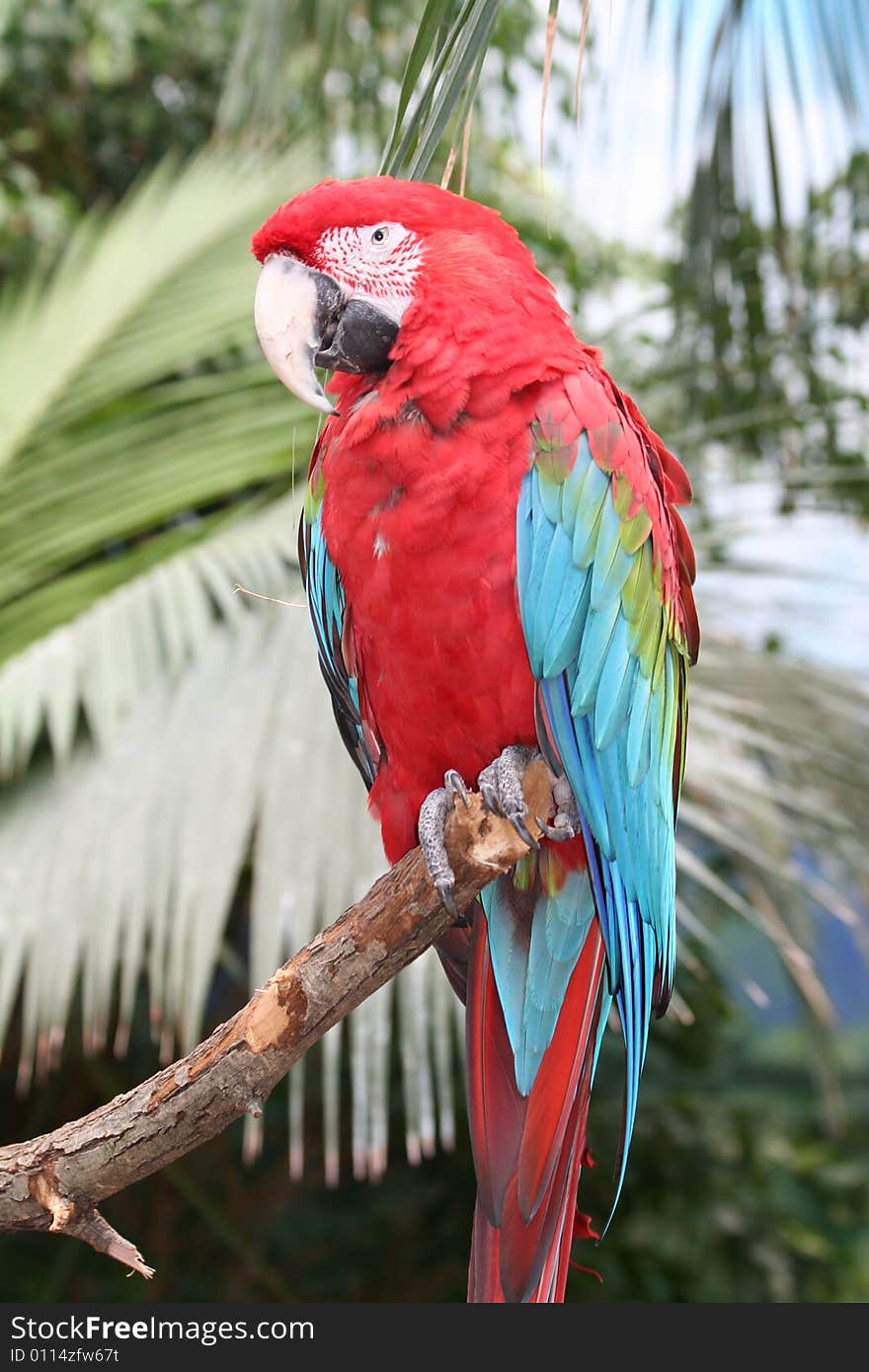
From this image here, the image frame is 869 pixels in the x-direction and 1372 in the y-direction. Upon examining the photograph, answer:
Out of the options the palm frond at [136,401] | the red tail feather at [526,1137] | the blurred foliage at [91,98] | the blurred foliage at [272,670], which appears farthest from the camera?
the blurred foliage at [91,98]

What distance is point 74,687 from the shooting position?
63.0 inches

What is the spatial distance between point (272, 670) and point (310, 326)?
793 mm

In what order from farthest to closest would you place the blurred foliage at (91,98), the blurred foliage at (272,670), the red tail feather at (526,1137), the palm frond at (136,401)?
the blurred foliage at (91,98) < the palm frond at (136,401) < the blurred foliage at (272,670) < the red tail feather at (526,1137)

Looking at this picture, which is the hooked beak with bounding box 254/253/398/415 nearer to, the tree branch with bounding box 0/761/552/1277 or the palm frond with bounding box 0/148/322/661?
the tree branch with bounding box 0/761/552/1277

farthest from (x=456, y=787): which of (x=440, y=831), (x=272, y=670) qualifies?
(x=272, y=670)

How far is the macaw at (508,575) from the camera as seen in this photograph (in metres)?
0.80

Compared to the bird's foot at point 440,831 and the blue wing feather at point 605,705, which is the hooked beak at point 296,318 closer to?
the blue wing feather at point 605,705

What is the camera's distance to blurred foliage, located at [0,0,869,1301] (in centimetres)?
145

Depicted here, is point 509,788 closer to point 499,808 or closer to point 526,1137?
point 499,808

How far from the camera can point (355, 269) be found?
0.81 meters

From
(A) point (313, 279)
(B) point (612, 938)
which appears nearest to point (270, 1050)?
(B) point (612, 938)

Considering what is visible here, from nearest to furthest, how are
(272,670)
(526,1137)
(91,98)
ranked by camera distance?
(526,1137) → (272,670) → (91,98)

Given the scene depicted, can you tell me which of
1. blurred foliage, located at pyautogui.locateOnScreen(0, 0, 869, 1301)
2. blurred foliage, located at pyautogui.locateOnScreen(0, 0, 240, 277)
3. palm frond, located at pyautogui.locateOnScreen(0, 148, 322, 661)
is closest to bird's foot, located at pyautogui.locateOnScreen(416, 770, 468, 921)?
blurred foliage, located at pyautogui.locateOnScreen(0, 0, 869, 1301)

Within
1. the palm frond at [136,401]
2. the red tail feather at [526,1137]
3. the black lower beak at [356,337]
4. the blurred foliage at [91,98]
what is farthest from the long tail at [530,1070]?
the blurred foliage at [91,98]
